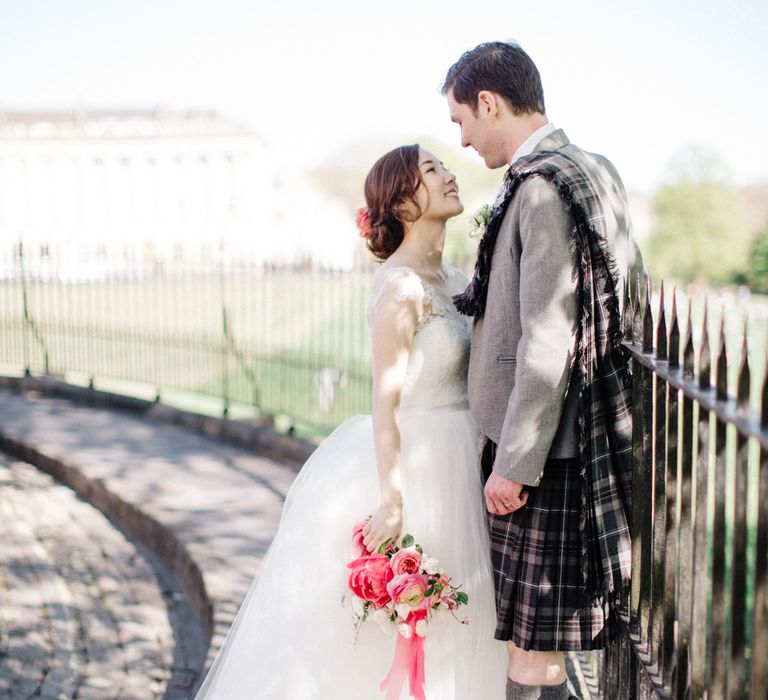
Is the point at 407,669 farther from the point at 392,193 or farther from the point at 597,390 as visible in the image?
the point at 392,193

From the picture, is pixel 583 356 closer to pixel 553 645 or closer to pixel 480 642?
pixel 553 645

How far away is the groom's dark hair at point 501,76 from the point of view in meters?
2.69

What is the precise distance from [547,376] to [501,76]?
3.03 ft

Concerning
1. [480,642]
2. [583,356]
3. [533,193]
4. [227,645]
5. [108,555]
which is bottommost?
[108,555]

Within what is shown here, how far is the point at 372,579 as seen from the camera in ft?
9.08

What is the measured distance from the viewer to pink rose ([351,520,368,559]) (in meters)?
2.93

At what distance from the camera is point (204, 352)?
10.7 metres

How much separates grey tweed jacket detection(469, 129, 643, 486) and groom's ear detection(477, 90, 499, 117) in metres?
0.27

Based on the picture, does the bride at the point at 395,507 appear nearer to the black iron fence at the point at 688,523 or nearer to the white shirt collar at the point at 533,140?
the white shirt collar at the point at 533,140

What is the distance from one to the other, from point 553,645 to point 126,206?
85852 millimetres

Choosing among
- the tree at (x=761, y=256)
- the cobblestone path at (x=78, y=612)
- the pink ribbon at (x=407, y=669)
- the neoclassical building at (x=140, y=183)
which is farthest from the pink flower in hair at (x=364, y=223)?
the neoclassical building at (x=140, y=183)

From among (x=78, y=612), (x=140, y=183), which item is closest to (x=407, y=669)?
(x=78, y=612)

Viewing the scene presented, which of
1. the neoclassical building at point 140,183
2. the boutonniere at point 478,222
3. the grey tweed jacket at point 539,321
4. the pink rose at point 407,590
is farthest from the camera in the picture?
the neoclassical building at point 140,183

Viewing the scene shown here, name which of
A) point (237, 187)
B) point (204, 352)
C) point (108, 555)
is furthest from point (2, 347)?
point (237, 187)
